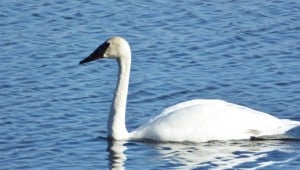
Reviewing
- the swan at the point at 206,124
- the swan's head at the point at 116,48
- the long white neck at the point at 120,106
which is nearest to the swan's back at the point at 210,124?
the swan at the point at 206,124

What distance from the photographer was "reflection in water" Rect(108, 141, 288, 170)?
1432 cm

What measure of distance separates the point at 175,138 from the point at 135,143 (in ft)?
1.68

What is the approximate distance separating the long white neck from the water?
198mm

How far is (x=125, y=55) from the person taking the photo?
1581 centimetres

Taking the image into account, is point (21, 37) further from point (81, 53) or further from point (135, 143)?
point (135, 143)

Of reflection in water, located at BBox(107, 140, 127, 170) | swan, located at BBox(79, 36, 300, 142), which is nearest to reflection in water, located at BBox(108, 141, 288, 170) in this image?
reflection in water, located at BBox(107, 140, 127, 170)

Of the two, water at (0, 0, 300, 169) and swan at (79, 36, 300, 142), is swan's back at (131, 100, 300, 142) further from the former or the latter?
water at (0, 0, 300, 169)

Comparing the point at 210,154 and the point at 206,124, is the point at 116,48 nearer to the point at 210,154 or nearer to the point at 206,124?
the point at 206,124

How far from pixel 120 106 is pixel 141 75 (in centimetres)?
207

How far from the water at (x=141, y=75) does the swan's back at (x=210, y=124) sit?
0.52 ft

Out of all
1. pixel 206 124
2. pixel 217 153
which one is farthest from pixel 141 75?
pixel 217 153

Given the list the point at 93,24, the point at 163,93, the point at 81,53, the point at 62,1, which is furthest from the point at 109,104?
the point at 62,1

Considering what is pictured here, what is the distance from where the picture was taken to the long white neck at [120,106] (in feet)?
51.3

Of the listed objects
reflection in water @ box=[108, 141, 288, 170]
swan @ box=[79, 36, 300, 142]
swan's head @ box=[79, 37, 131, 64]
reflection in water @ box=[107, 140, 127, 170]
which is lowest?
reflection in water @ box=[107, 140, 127, 170]
